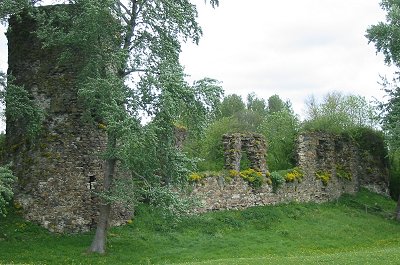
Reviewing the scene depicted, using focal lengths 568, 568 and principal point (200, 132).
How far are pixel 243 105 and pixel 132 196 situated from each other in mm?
70473

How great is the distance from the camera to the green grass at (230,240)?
58.0 feet

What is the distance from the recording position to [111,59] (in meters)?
18.5

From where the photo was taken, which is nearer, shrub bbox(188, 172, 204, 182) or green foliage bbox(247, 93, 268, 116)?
shrub bbox(188, 172, 204, 182)

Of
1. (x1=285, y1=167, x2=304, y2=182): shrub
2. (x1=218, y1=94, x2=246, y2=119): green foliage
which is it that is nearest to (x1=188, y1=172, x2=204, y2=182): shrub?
(x1=285, y1=167, x2=304, y2=182): shrub

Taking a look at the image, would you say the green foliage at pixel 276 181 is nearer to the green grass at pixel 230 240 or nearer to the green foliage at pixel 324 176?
the green grass at pixel 230 240

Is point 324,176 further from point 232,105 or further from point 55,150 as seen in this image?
point 232,105

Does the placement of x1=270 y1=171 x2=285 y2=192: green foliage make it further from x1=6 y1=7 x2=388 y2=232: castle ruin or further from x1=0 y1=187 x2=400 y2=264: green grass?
x1=6 y1=7 x2=388 y2=232: castle ruin

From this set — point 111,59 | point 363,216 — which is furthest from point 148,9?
point 363,216

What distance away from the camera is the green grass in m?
17.7

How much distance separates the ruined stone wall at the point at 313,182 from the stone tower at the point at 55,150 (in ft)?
16.0

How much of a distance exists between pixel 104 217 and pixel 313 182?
46.0 ft

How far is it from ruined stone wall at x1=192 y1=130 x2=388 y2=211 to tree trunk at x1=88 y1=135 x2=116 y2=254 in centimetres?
475

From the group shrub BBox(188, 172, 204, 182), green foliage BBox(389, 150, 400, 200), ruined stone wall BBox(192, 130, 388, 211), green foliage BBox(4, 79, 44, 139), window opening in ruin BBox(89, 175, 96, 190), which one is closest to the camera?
green foliage BBox(4, 79, 44, 139)

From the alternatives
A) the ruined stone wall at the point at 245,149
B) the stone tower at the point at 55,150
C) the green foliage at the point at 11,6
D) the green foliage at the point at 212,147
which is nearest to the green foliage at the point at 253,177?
the ruined stone wall at the point at 245,149
